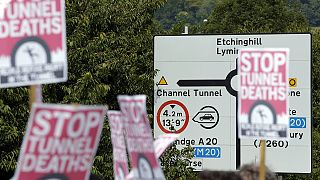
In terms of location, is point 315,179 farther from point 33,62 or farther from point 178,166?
point 33,62

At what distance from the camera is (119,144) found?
768 cm

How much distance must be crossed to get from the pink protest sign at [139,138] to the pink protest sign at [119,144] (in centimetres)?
30

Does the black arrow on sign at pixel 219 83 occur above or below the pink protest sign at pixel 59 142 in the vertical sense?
above

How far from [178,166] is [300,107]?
297 centimetres

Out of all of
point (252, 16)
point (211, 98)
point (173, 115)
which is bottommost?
point (173, 115)

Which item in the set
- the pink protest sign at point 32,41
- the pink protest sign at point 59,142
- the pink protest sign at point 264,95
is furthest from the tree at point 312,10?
the pink protest sign at point 59,142

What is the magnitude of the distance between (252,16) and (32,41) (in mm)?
57860

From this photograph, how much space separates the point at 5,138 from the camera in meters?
15.2

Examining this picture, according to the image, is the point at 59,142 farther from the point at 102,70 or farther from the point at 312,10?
the point at 312,10

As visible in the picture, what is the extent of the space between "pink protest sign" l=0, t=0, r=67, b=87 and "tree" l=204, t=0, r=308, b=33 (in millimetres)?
54447

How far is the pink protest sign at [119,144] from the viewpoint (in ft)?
24.9

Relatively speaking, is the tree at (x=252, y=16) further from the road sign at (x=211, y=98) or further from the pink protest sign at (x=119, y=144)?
the pink protest sign at (x=119, y=144)

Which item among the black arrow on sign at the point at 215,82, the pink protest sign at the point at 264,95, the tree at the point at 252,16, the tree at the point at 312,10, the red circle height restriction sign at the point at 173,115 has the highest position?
the tree at the point at 312,10

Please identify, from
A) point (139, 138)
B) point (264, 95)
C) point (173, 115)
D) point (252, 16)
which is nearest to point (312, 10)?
point (252, 16)
